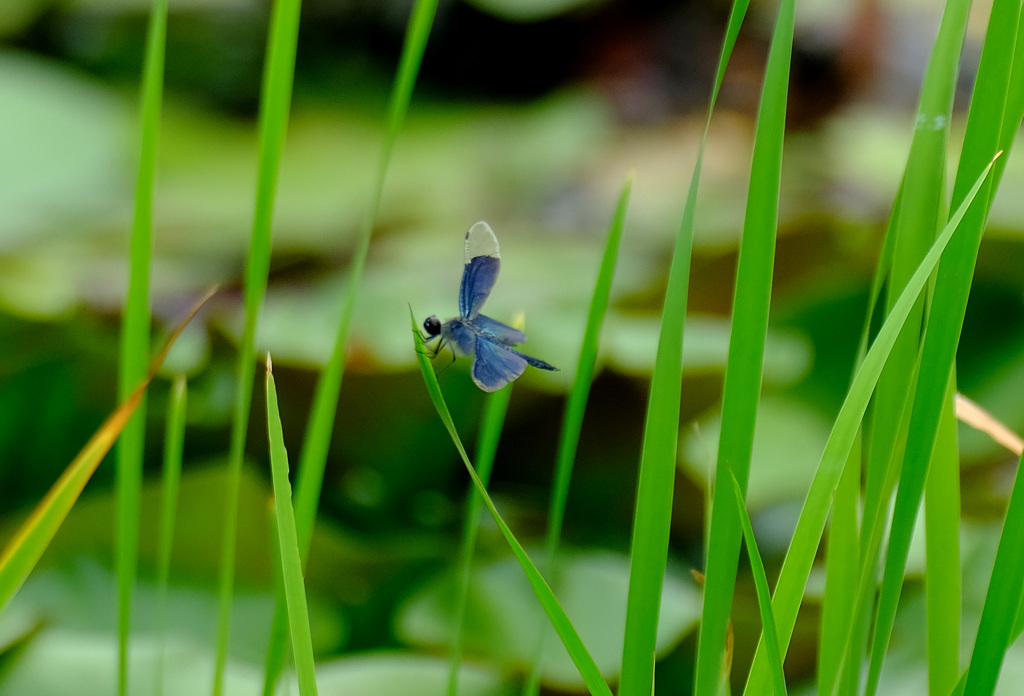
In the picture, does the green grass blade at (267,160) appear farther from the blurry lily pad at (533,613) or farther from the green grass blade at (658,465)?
the blurry lily pad at (533,613)

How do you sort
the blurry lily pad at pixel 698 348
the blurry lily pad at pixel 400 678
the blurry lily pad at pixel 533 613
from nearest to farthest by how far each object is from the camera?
the blurry lily pad at pixel 400 678
the blurry lily pad at pixel 533 613
the blurry lily pad at pixel 698 348

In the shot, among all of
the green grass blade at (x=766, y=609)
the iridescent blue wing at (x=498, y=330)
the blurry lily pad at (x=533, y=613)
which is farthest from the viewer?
the blurry lily pad at (x=533, y=613)

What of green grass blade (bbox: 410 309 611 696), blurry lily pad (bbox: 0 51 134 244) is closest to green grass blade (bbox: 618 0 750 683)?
green grass blade (bbox: 410 309 611 696)

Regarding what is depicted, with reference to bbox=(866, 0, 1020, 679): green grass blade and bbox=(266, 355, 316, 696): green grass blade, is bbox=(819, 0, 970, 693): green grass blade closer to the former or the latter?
bbox=(866, 0, 1020, 679): green grass blade

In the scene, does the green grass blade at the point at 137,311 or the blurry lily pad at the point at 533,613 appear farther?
the blurry lily pad at the point at 533,613

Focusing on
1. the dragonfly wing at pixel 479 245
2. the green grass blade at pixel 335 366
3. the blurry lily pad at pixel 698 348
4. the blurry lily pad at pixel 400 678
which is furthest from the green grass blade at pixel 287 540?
the blurry lily pad at pixel 698 348

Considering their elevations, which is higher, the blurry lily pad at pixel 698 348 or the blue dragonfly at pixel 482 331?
the blurry lily pad at pixel 698 348

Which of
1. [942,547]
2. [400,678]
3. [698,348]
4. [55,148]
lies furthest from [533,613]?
[55,148]

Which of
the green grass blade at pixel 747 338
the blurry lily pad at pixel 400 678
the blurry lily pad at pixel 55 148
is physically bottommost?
the blurry lily pad at pixel 400 678
